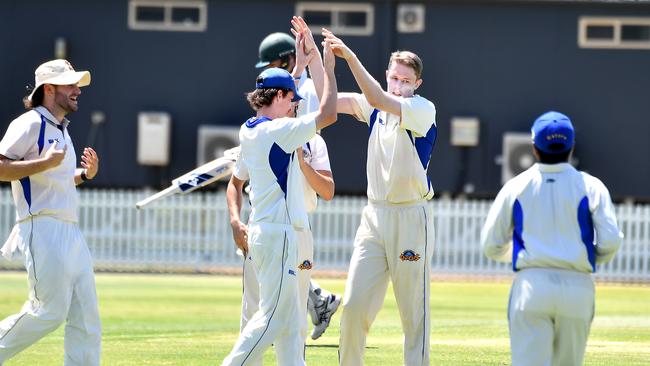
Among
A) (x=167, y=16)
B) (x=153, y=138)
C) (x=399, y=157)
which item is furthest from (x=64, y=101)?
(x=167, y=16)

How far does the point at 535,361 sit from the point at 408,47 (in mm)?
19949

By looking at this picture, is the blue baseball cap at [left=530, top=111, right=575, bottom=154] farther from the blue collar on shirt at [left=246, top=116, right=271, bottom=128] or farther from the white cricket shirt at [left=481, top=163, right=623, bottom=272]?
the blue collar on shirt at [left=246, top=116, right=271, bottom=128]

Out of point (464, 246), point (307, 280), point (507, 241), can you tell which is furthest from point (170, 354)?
point (464, 246)

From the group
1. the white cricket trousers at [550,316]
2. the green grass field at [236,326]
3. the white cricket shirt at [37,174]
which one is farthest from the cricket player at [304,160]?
the white cricket trousers at [550,316]

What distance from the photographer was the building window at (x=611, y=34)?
27.1 m

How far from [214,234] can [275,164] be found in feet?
55.7

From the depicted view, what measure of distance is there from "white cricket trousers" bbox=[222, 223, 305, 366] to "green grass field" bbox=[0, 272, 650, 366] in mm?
2582

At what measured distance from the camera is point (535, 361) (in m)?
7.53

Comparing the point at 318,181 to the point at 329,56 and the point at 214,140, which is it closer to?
the point at 329,56

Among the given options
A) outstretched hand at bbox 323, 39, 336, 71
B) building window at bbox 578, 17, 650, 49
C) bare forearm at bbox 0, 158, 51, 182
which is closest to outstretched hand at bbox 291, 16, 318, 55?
outstretched hand at bbox 323, 39, 336, 71

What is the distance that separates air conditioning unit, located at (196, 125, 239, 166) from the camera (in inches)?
1059

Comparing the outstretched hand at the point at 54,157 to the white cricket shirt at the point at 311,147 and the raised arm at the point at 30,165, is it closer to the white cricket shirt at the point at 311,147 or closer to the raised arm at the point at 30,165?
the raised arm at the point at 30,165

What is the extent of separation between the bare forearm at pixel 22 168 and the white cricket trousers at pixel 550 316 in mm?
3196

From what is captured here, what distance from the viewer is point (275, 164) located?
8672 mm
